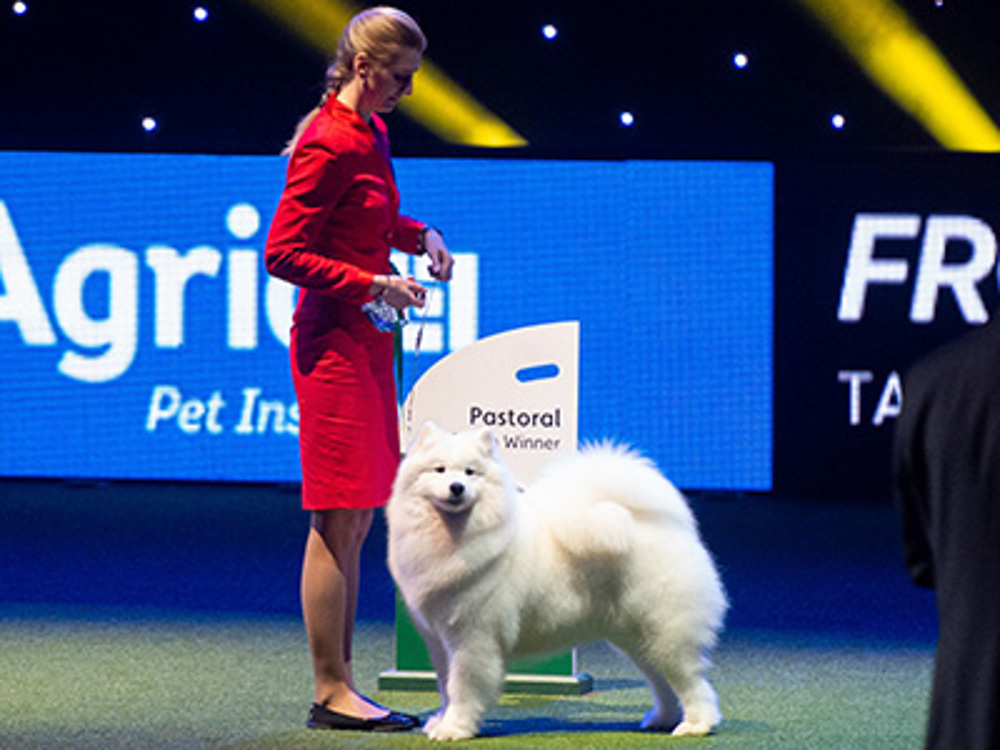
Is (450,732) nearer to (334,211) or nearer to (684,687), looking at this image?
(684,687)

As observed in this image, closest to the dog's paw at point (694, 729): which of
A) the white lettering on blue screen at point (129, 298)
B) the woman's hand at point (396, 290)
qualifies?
the woman's hand at point (396, 290)

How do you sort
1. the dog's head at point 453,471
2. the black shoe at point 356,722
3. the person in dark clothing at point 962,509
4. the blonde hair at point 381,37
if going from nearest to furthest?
the person in dark clothing at point 962,509 < the dog's head at point 453,471 < the blonde hair at point 381,37 < the black shoe at point 356,722

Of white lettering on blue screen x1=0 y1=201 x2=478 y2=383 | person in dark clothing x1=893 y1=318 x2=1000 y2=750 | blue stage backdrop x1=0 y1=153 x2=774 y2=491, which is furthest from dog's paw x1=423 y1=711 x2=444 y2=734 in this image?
white lettering on blue screen x1=0 y1=201 x2=478 y2=383

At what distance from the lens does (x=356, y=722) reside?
4367 mm

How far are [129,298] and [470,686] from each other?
619cm

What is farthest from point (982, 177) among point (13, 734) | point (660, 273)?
point (13, 734)

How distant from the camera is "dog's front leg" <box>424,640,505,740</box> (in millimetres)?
4219

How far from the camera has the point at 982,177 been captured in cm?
996

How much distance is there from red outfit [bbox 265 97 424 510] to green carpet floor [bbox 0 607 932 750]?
659mm

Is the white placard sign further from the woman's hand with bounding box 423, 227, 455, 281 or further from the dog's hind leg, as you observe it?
the dog's hind leg

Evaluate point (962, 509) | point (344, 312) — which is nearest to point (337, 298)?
point (344, 312)

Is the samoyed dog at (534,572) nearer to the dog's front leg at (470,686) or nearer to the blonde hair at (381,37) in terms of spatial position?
the dog's front leg at (470,686)

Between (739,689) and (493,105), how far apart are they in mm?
5571

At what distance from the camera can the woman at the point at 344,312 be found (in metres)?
4.24
